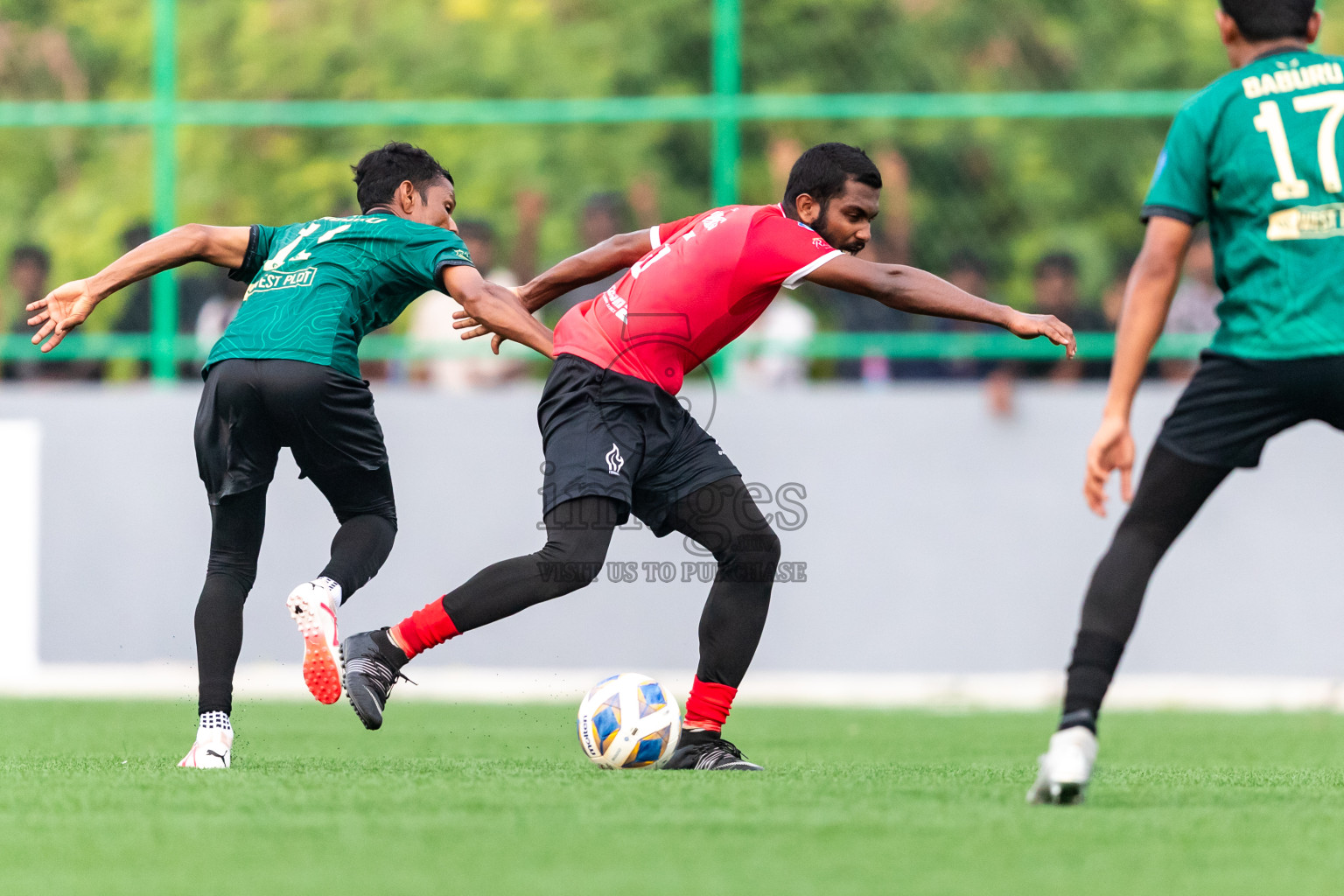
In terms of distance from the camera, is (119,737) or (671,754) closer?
(671,754)

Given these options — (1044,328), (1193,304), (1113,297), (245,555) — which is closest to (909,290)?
(1044,328)

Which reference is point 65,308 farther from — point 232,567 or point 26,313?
point 26,313

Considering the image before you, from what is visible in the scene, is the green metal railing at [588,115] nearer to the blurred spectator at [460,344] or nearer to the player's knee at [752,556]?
the blurred spectator at [460,344]

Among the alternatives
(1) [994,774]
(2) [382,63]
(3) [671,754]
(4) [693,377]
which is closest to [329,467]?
(3) [671,754]

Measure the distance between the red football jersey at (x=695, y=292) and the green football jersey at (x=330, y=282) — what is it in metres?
0.52

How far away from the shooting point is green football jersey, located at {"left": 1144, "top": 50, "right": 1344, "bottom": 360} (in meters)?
4.19

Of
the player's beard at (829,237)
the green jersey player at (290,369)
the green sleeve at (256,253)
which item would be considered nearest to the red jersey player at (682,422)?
the player's beard at (829,237)

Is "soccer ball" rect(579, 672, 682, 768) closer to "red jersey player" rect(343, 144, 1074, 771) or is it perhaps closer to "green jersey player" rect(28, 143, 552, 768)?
"red jersey player" rect(343, 144, 1074, 771)

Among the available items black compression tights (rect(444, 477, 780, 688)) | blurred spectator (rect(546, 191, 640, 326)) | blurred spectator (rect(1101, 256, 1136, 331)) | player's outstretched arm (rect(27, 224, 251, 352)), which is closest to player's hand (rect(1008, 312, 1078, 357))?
black compression tights (rect(444, 477, 780, 688))

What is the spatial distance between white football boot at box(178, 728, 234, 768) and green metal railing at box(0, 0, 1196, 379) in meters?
5.26

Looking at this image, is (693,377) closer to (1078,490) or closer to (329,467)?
(1078,490)

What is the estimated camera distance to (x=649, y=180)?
416 inches

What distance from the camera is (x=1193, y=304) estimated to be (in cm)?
1014

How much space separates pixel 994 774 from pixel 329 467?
2.36 meters
